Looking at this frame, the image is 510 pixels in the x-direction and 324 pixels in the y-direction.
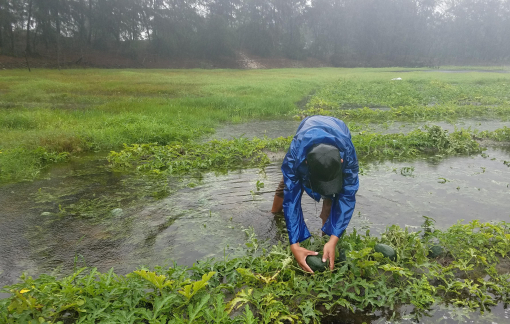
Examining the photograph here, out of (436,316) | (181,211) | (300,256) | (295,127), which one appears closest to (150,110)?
(295,127)

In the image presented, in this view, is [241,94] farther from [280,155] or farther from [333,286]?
[333,286]

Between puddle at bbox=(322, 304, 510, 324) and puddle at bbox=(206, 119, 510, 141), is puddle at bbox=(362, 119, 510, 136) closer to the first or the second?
puddle at bbox=(206, 119, 510, 141)

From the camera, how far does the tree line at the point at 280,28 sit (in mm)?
38312

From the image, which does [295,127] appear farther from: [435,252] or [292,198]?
[292,198]

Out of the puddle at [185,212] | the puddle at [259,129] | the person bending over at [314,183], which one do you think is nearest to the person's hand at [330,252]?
the person bending over at [314,183]

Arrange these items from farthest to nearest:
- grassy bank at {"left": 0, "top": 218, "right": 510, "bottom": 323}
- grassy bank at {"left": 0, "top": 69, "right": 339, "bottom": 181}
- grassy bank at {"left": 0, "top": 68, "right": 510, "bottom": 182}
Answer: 1. grassy bank at {"left": 0, "top": 68, "right": 510, "bottom": 182}
2. grassy bank at {"left": 0, "top": 69, "right": 339, "bottom": 181}
3. grassy bank at {"left": 0, "top": 218, "right": 510, "bottom": 323}

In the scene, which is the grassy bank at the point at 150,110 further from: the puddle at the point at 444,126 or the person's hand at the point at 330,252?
the person's hand at the point at 330,252

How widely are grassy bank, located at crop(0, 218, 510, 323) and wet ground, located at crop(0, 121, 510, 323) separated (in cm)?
23

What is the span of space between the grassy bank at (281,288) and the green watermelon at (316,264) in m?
0.06

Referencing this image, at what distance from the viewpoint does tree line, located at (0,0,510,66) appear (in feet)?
126

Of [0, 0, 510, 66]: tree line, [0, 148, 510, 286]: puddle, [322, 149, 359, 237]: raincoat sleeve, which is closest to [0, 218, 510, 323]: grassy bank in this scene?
[322, 149, 359, 237]: raincoat sleeve

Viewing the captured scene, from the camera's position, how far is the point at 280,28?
59.4 m

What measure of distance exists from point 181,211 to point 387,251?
2.60 m

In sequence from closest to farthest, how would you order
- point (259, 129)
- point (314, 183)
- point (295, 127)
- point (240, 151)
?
point (314, 183) < point (240, 151) < point (259, 129) < point (295, 127)
